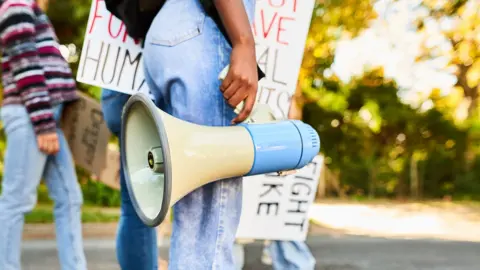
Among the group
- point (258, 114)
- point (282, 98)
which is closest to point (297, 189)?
point (282, 98)

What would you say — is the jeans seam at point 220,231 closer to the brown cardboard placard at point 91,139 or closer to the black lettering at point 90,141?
the brown cardboard placard at point 91,139

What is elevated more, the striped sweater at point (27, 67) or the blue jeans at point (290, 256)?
the striped sweater at point (27, 67)

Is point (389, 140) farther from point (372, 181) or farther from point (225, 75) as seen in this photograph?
point (225, 75)

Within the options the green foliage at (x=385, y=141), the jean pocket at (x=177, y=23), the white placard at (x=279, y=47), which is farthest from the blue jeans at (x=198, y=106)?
the green foliage at (x=385, y=141)

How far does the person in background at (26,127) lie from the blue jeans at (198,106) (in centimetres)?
126

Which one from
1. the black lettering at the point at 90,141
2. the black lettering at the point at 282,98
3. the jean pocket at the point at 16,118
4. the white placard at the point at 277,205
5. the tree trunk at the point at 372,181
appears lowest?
the tree trunk at the point at 372,181

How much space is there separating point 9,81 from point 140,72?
2.60ft

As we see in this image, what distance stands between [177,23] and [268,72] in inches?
42.8

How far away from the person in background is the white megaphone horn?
1205 millimetres

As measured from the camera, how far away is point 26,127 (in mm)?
2566

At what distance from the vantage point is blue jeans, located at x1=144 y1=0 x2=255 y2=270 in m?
1.42

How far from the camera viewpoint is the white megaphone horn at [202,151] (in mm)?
1310

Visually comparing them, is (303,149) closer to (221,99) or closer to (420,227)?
(221,99)

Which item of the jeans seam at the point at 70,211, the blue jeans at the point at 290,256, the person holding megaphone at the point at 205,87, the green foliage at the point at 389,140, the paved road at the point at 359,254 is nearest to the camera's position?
the person holding megaphone at the point at 205,87
